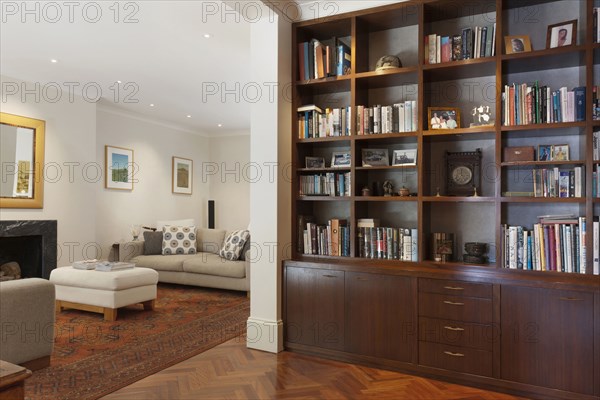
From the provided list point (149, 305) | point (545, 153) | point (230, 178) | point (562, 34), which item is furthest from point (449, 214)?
point (230, 178)

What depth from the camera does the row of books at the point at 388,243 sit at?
3.20 meters

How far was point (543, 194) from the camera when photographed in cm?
284

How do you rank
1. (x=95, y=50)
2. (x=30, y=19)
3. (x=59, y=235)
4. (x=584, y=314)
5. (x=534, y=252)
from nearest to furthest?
(x=584, y=314)
(x=534, y=252)
(x=30, y=19)
(x=95, y=50)
(x=59, y=235)

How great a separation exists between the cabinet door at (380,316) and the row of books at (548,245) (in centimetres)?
71

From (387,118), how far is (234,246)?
3.11 metres

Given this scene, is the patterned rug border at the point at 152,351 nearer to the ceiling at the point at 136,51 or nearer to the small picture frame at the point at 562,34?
the ceiling at the point at 136,51

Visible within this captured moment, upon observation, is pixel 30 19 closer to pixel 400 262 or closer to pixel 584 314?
pixel 400 262

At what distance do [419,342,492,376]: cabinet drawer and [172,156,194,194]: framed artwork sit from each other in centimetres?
638

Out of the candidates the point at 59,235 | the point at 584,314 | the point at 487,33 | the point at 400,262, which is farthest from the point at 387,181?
the point at 59,235

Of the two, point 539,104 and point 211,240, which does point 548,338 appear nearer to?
point 539,104

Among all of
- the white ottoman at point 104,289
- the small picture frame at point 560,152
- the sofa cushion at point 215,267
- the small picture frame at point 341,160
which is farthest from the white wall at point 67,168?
the small picture frame at point 560,152

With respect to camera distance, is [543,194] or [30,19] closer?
[543,194]

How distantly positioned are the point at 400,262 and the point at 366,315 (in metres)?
0.45

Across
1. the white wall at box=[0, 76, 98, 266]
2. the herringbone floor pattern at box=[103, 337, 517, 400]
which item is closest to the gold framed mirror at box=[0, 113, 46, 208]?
the white wall at box=[0, 76, 98, 266]
